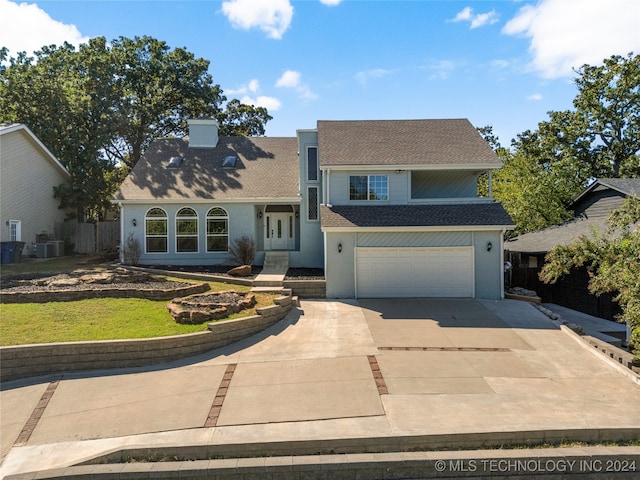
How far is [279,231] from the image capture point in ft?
61.1

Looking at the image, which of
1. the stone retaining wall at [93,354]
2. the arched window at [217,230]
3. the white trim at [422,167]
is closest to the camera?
the stone retaining wall at [93,354]

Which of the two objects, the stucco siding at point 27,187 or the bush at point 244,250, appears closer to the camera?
the bush at point 244,250

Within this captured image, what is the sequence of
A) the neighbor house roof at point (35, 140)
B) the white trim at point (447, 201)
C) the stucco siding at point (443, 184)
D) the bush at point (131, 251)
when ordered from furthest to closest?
the neighbor house roof at point (35, 140)
the bush at point (131, 251)
the stucco siding at point (443, 184)
the white trim at point (447, 201)

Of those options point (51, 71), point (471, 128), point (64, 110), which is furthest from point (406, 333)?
point (51, 71)

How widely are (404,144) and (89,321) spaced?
524 inches

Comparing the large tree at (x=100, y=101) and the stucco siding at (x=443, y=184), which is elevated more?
the large tree at (x=100, y=101)

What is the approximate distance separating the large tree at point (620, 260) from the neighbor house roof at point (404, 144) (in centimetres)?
616

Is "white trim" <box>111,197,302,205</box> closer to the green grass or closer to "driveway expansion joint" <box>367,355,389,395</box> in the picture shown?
the green grass

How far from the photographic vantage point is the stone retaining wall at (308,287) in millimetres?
13898

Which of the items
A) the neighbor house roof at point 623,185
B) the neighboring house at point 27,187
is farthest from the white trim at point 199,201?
the neighbor house roof at point 623,185

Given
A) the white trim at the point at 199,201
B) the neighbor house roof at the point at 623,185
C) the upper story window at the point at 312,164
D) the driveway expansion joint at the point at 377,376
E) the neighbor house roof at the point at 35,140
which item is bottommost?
the driveway expansion joint at the point at 377,376

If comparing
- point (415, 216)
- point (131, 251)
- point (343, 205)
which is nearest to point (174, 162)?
point (131, 251)

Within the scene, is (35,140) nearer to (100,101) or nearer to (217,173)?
(100,101)

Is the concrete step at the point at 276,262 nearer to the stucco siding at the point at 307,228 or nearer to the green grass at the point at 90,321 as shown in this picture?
the stucco siding at the point at 307,228
